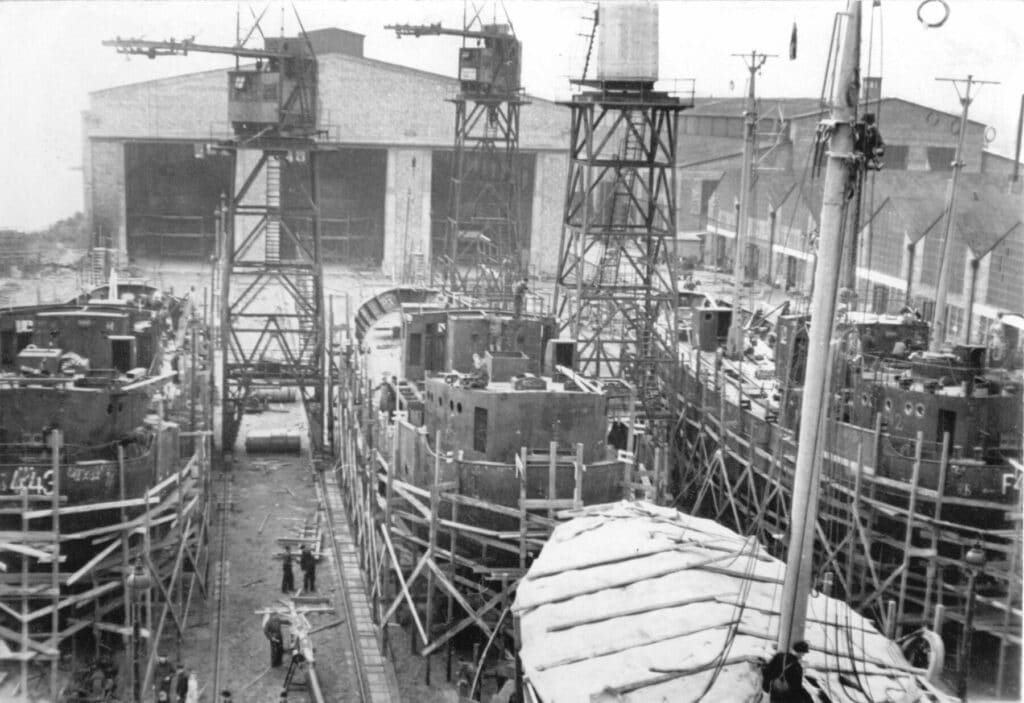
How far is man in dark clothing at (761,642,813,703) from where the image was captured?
12.8 metres

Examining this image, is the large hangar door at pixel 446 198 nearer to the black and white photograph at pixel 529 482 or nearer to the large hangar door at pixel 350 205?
the large hangar door at pixel 350 205

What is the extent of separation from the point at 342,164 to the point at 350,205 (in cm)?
233

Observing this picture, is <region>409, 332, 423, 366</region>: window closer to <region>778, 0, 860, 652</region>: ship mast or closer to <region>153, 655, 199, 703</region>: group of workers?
<region>153, 655, 199, 703</region>: group of workers

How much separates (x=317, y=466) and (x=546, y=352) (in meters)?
9.48

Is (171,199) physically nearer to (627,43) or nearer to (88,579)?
(627,43)

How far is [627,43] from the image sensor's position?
31750 mm

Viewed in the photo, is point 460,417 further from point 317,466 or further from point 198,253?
point 198,253

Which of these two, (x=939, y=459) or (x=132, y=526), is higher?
(x=939, y=459)

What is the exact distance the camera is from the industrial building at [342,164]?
57594mm

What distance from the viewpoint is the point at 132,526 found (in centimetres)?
2159

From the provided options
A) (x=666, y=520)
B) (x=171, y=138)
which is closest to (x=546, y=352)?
(x=666, y=520)

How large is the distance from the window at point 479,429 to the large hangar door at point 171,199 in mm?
38061

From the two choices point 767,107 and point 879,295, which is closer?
point 879,295

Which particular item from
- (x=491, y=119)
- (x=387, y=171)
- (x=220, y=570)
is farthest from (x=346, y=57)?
(x=220, y=570)
